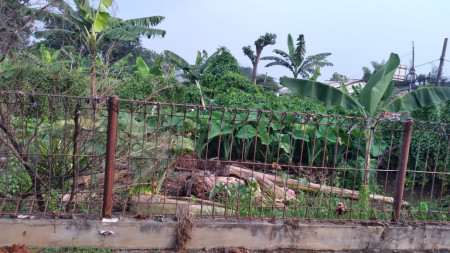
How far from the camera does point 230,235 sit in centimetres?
416

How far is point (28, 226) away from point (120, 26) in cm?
1385

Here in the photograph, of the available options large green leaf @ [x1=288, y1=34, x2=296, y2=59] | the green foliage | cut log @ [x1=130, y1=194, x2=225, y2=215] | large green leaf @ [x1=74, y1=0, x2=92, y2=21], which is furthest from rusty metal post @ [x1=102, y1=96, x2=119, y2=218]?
large green leaf @ [x1=288, y1=34, x2=296, y2=59]

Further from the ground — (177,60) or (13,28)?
(177,60)

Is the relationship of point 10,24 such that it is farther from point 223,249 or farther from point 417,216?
point 417,216

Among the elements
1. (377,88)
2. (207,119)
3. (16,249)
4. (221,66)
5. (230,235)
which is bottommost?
(16,249)

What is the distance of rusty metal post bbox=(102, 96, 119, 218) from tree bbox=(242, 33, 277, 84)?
76.1 feet

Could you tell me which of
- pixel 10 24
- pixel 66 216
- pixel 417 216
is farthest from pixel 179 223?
pixel 10 24

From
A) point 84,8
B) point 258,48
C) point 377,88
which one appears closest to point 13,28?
point 377,88

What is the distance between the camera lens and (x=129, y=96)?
11984 mm

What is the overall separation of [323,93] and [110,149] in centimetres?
489

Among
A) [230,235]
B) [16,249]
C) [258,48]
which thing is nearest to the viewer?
[16,249]

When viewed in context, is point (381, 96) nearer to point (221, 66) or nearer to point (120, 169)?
point (120, 169)

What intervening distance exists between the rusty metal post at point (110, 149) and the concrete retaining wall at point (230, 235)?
22 centimetres

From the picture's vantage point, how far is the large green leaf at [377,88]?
7.03 m
